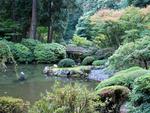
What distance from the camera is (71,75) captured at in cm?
1853

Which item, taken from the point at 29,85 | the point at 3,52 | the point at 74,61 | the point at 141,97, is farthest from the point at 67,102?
the point at 74,61

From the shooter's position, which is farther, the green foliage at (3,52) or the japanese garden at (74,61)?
the green foliage at (3,52)

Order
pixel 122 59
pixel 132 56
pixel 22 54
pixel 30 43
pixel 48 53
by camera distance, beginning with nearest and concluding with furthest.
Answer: pixel 132 56 → pixel 122 59 → pixel 22 54 → pixel 48 53 → pixel 30 43

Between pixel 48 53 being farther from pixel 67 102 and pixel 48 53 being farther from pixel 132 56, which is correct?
pixel 67 102

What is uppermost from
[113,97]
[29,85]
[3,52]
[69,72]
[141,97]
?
[3,52]

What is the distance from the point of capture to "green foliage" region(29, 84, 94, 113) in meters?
5.81

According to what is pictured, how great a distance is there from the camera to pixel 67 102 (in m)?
5.98

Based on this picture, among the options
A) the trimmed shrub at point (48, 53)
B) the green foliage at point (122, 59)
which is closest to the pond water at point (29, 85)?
the green foliage at point (122, 59)

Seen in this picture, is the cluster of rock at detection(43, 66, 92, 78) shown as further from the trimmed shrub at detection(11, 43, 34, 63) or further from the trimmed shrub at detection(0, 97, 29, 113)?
the trimmed shrub at detection(0, 97, 29, 113)

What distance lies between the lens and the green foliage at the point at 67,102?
5.81m

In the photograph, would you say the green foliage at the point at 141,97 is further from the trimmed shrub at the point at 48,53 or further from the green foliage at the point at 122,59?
the trimmed shrub at the point at 48,53

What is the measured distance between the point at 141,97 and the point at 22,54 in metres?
19.6

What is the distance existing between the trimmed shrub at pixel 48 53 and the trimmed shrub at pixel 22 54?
1.71 feet

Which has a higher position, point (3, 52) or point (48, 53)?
point (3, 52)
